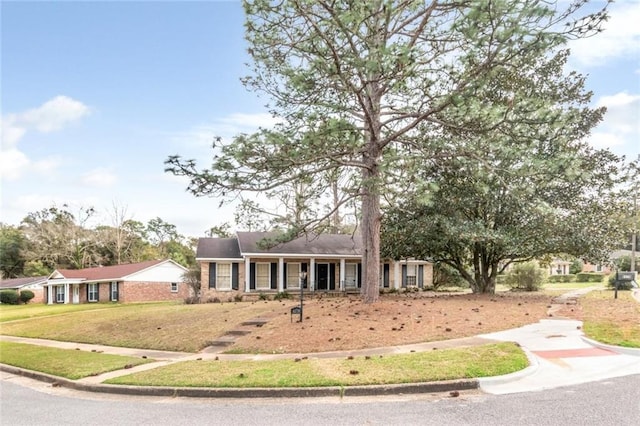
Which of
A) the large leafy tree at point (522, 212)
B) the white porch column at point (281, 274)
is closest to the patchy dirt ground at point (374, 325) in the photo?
the large leafy tree at point (522, 212)

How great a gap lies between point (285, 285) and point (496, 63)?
19.2 meters

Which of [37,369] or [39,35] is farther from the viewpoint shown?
[39,35]

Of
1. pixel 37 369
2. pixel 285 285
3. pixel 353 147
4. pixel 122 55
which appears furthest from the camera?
pixel 285 285

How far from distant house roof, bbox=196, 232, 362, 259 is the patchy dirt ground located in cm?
1127

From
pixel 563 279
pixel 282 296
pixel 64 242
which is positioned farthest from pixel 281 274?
pixel 64 242

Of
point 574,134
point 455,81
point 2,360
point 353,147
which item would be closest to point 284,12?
point 353,147

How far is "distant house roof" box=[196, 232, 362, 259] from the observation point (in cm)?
2573

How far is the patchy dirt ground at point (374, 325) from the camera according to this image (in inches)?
400

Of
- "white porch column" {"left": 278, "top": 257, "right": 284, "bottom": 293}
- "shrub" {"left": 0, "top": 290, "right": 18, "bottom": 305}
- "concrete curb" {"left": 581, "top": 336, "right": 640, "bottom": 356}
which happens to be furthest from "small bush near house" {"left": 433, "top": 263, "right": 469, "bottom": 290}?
"shrub" {"left": 0, "top": 290, "right": 18, "bottom": 305}

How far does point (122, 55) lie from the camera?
14875mm

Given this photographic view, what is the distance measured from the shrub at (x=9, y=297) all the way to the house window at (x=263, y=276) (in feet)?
92.2

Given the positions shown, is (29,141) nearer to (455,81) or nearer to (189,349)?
(189,349)

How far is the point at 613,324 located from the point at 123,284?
3230 cm

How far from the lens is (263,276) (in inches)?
1028
